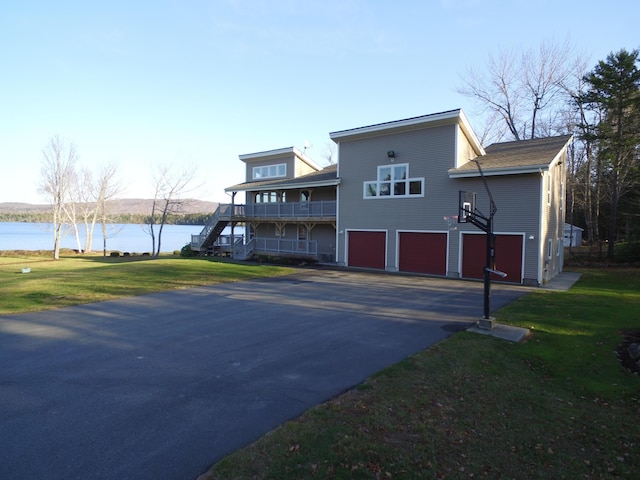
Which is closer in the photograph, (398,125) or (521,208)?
(521,208)

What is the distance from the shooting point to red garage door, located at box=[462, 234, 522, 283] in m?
15.7

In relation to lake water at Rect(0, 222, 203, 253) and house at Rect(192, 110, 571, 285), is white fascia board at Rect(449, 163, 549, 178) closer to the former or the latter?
house at Rect(192, 110, 571, 285)

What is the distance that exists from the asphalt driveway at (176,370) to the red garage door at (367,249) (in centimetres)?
831

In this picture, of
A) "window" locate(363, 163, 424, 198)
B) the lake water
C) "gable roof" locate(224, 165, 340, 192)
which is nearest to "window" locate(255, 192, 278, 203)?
"gable roof" locate(224, 165, 340, 192)

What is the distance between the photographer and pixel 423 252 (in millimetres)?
18453

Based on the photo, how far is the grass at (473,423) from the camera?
330 cm

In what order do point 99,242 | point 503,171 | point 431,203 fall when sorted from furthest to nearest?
point 99,242 < point 431,203 < point 503,171

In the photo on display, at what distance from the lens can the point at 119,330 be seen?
25.8 ft

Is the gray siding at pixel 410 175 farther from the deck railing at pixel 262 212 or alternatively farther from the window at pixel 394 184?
the deck railing at pixel 262 212

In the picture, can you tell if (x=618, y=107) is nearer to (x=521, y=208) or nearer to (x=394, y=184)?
(x=521, y=208)

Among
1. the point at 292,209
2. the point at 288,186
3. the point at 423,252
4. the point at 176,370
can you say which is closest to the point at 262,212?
the point at 292,209

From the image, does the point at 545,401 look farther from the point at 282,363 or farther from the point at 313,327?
the point at 313,327

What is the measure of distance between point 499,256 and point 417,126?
734 cm

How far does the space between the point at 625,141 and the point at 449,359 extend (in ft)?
84.8
